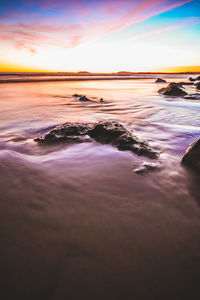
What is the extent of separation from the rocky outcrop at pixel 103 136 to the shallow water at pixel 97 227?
24 centimetres

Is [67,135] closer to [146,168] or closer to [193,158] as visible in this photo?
[146,168]

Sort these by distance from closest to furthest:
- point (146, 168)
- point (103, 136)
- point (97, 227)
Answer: point (97, 227), point (146, 168), point (103, 136)

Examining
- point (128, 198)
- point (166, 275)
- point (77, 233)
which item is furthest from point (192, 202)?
point (77, 233)

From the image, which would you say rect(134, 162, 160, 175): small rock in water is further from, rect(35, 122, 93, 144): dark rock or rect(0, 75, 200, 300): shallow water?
rect(35, 122, 93, 144): dark rock

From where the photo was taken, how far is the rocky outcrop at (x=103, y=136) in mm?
2543

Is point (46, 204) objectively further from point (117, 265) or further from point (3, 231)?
point (117, 265)

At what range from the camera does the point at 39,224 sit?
1.29 meters

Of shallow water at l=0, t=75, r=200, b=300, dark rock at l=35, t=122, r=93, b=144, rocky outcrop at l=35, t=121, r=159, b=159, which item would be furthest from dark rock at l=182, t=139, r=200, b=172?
dark rock at l=35, t=122, r=93, b=144

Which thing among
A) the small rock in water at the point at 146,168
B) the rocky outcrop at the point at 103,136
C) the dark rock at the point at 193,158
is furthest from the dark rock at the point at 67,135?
the dark rock at the point at 193,158

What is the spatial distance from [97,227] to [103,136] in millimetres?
1887

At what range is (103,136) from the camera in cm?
297

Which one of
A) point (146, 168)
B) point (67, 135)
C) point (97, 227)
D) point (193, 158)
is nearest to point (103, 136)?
point (67, 135)

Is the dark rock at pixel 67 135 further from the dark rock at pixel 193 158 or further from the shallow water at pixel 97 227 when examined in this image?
the dark rock at pixel 193 158

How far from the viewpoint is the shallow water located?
3.10 ft
